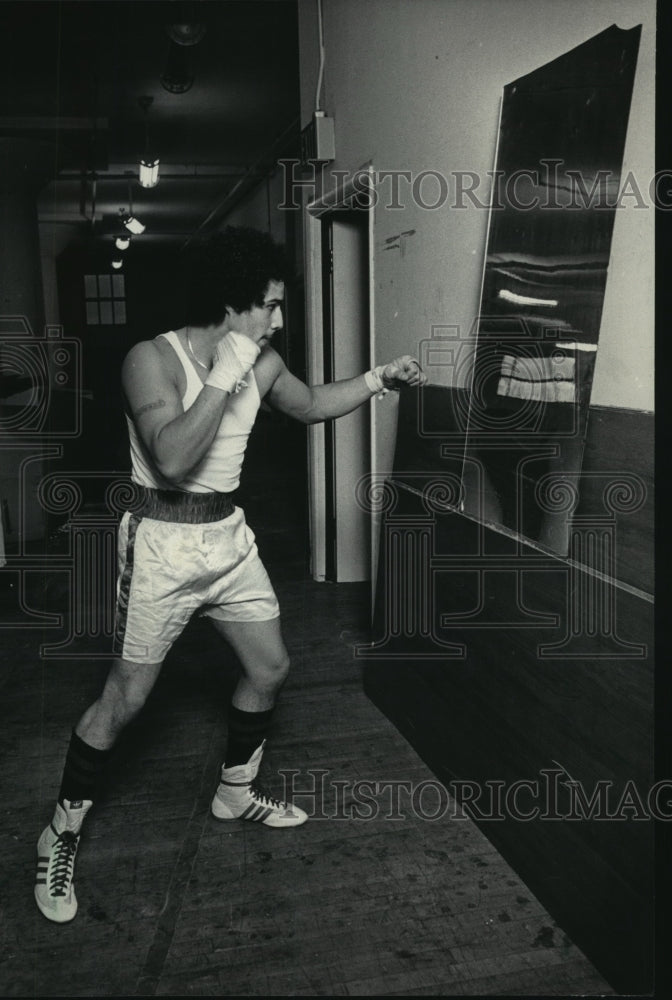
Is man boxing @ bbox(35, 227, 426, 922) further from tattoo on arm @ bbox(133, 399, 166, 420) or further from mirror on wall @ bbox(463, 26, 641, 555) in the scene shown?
mirror on wall @ bbox(463, 26, 641, 555)

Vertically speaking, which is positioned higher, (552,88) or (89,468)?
(552,88)

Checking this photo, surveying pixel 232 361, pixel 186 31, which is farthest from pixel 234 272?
pixel 186 31

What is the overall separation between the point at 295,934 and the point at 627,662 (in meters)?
1.07

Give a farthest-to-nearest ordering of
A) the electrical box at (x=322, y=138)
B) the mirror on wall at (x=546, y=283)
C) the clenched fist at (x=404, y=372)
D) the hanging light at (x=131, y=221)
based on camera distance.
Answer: the hanging light at (x=131, y=221) → the electrical box at (x=322, y=138) → the clenched fist at (x=404, y=372) → the mirror on wall at (x=546, y=283)

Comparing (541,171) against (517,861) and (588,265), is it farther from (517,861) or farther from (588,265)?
(517,861)

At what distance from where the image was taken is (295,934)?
2256 millimetres

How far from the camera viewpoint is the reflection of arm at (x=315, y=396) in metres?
2.68

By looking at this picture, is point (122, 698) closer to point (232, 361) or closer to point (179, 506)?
point (179, 506)

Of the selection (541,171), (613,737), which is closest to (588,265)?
(541,171)

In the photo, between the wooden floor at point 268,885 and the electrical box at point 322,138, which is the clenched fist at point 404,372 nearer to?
the wooden floor at point 268,885

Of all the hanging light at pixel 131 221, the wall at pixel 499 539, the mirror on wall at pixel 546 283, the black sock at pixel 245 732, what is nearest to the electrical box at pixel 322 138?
the wall at pixel 499 539

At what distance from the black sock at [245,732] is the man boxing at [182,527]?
185 mm

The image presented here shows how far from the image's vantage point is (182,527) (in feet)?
7.98

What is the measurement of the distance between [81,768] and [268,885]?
600 mm
